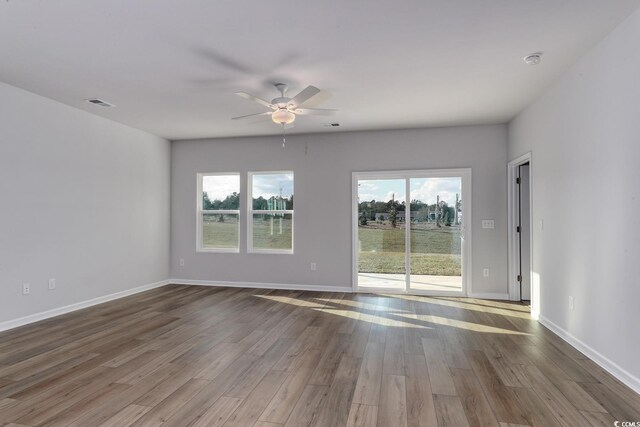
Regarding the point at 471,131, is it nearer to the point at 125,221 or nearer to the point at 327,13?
the point at 327,13

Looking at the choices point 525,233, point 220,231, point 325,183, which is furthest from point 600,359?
point 220,231

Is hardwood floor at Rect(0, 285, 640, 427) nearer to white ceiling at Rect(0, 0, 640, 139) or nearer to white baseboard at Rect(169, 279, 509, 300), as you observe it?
white baseboard at Rect(169, 279, 509, 300)

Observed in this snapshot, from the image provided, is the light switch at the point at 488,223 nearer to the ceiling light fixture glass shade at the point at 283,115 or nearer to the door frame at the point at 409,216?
the door frame at the point at 409,216

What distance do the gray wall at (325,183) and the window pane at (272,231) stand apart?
184 mm

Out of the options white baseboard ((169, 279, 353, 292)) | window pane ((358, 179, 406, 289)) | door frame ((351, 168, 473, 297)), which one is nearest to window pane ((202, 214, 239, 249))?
white baseboard ((169, 279, 353, 292))

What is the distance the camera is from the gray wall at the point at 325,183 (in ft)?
17.5

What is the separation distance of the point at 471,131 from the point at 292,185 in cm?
303

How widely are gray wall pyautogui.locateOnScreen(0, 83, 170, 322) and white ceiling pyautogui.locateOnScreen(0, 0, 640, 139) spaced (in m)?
0.44


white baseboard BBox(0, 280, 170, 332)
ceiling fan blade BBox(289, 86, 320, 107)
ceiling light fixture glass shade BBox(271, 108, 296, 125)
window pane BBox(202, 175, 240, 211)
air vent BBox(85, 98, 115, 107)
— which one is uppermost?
air vent BBox(85, 98, 115, 107)

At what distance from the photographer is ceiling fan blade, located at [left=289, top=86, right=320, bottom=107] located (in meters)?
3.12

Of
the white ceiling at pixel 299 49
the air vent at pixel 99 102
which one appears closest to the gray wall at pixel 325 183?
the white ceiling at pixel 299 49

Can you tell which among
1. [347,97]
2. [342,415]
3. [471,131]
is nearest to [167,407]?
[342,415]

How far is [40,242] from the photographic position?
409 cm

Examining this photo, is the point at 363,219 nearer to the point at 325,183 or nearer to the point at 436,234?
the point at 325,183
